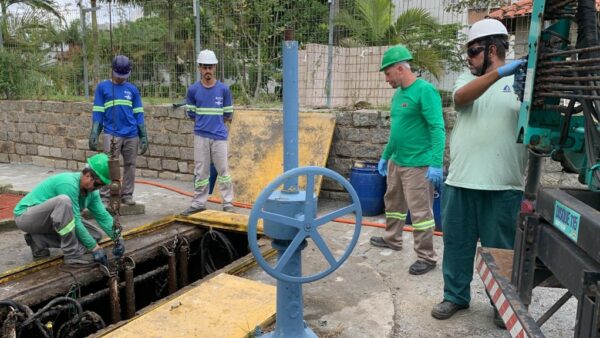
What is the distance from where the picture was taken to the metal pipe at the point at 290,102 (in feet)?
8.13

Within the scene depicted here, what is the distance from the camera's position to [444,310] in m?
3.33

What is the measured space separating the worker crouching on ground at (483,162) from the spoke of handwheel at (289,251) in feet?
4.16

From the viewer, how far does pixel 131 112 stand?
614cm

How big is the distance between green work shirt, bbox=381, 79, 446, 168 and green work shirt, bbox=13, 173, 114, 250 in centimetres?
268

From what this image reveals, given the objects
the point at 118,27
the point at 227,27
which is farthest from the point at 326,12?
the point at 118,27

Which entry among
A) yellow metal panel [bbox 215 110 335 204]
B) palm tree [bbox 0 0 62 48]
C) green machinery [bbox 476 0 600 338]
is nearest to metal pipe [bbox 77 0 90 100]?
palm tree [bbox 0 0 62 48]

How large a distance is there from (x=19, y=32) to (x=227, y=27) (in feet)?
18.5

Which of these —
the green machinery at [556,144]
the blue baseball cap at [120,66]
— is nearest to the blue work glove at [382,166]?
the green machinery at [556,144]

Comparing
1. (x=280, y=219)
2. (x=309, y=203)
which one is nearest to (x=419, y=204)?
(x=309, y=203)

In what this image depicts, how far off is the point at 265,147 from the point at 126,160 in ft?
5.94

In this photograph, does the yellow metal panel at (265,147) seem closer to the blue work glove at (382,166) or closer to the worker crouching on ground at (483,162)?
the blue work glove at (382,166)

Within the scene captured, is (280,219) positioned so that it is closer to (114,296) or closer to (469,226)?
(469,226)

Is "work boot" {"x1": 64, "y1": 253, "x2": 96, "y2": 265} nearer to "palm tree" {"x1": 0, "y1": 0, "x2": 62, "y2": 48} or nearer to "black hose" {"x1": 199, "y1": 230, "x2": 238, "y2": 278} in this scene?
"black hose" {"x1": 199, "y1": 230, "x2": 238, "y2": 278}

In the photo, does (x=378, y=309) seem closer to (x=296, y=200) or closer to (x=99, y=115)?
(x=296, y=200)
